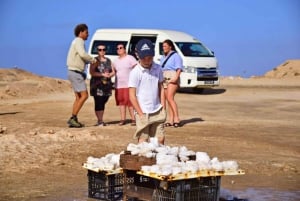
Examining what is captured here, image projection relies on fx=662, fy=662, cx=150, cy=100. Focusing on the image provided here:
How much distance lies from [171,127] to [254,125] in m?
2.26

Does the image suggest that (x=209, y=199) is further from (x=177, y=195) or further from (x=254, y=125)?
(x=254, y=125)

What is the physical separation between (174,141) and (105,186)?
193 inches

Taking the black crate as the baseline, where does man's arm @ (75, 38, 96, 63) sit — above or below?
above

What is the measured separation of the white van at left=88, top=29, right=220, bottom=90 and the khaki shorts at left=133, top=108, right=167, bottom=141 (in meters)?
15.5

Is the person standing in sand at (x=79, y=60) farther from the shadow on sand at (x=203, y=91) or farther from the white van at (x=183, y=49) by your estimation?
the shadow on sand at (x=203, y=91)

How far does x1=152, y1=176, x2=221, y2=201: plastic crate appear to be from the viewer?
668 cm

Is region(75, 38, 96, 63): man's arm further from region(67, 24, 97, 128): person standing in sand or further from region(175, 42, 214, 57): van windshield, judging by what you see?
region(175, 42, 214, 57): van windshield

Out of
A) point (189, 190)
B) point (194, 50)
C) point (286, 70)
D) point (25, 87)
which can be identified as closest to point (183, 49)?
point (194, 50)

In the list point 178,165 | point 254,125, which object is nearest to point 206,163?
point 178,165

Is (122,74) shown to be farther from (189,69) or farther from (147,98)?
(189,69)

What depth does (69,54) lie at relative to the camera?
13461mm

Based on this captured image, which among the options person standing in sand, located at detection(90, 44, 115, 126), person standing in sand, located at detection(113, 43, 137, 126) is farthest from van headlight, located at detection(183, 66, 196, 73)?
person standing in sand, located at detection(90, 44, 115, 126)

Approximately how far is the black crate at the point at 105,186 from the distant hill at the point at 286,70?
1155 inches

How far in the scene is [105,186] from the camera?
766 centimetres
